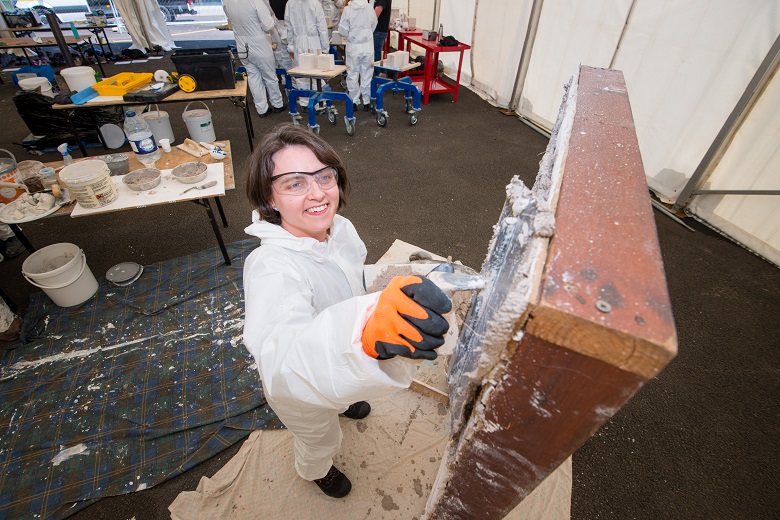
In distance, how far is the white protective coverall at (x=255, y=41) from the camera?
4945mm

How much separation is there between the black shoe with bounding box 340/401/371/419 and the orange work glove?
133 centimetres

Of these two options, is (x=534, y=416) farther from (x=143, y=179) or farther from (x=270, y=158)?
(x=143, y=179)

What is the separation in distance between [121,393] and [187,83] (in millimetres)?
3487

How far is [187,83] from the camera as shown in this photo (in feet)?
13.2

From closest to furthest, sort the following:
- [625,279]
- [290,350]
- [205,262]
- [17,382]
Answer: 1. [625,279]
2. [290,350]
3. [17,382]
4. [205,262]

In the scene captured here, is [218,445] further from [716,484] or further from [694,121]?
[694,121]

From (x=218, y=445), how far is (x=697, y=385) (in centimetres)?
324

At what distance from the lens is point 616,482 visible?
199cm

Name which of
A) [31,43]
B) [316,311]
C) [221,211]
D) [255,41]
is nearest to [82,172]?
[221,211]

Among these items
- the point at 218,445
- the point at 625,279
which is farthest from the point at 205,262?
the point at 625,279

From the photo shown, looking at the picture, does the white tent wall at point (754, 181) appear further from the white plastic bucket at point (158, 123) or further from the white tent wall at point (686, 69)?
the white plastic bucket at point (158, 123)

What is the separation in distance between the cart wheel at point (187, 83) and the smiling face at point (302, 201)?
3619mm

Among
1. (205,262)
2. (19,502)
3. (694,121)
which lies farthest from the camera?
(694,121)

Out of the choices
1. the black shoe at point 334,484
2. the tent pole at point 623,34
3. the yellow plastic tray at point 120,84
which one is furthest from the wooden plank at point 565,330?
the yellow plastic tray at point 120,84
